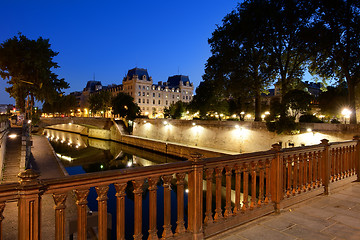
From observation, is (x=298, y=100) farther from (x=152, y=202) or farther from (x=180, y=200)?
(x=152, y=202)

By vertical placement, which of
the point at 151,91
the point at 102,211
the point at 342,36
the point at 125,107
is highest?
the point at 151,91

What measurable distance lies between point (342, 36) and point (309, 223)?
20691 mm

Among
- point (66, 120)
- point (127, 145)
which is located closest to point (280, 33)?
point (127, 145)

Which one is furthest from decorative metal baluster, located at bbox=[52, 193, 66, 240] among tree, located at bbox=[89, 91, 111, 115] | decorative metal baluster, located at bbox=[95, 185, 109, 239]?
tree, located at bbox=[89, 91, 111, 115]

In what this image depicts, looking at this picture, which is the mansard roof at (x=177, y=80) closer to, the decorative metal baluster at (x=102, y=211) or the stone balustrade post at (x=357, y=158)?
the stone balustrade post at (x=357, y=158)

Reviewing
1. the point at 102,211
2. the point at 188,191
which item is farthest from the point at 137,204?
the point at 188,191

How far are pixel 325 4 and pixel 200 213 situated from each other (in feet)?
71.1

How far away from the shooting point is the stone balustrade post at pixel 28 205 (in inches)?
79.3

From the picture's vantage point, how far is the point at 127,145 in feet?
139

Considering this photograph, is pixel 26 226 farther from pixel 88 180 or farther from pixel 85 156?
pixel 85 156

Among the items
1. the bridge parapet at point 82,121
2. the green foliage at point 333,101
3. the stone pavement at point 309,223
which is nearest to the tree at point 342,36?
the stone pavement at point 309,223

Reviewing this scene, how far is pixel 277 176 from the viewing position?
4395 mm

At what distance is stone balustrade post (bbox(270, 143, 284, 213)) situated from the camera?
14.4 feet

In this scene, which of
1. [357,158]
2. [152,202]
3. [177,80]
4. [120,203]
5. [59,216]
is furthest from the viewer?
[177,80]
